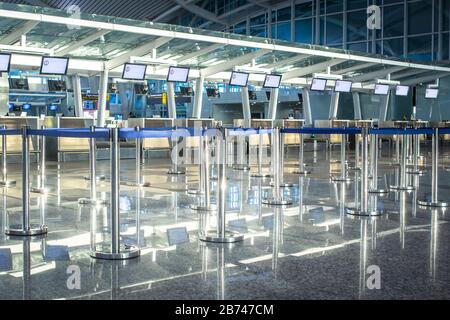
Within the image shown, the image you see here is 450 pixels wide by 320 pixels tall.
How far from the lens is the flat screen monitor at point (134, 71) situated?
61.3 ft

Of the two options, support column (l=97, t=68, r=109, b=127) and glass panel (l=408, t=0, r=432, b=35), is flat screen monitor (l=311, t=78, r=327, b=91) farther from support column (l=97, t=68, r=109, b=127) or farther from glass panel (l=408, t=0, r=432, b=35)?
glass panel (l=408, t=0, r=432, b=35)

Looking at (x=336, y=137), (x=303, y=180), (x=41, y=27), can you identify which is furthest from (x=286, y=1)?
(x=303, y=180)

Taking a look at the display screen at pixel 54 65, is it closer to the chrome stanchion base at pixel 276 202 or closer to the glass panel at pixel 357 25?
the chrome stanchion base at pixel 276 202

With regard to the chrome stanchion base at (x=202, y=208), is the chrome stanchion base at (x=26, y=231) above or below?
below

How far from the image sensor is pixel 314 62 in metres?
23.8

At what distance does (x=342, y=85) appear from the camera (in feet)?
85.1

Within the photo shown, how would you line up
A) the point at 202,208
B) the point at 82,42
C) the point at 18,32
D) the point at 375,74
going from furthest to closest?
the point at 375,74 < the point at 82,42 < the point at 18,32 < the point at 202,208

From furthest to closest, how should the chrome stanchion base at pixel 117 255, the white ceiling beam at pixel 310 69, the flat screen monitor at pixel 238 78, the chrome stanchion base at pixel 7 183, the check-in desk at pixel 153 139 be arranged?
1. the white ceiling beam at pixel 310 69
2. the flat screen monitor at pixel 238 78
3. the check-in desk at pixel 153 139
4. the chrome stanchion base at pixel 7 183
5. the chrome stanchion base at pixel 117 255

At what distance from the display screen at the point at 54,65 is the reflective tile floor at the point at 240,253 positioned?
9555 mm

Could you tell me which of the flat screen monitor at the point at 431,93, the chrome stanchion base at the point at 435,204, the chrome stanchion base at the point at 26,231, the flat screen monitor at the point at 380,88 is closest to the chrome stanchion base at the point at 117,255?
the chrome stanchion base at the point at 26,231

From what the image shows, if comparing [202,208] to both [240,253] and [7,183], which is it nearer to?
[240,253]

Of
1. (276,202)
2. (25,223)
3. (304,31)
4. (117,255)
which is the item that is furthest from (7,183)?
(304,31)

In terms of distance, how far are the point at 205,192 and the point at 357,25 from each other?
29.6 metres

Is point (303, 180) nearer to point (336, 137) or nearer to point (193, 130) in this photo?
point (193, 130)
